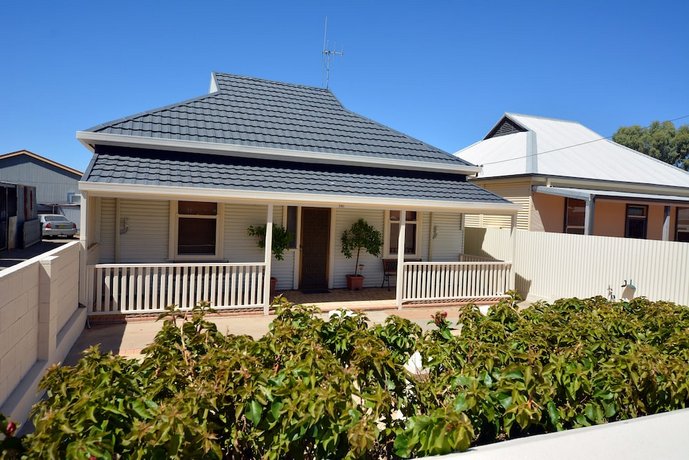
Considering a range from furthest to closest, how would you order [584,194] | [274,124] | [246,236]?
[584,194] < [274,124] < [246,236]

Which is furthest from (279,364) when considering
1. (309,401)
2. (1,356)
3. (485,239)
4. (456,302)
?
(485,239)

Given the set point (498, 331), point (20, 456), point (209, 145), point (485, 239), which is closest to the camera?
point (20, 456)

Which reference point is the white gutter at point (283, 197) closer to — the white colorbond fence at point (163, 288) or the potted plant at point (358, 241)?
the white colorbond fence at point (163, 288)

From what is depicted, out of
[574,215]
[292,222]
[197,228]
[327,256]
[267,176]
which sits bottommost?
[327,256]

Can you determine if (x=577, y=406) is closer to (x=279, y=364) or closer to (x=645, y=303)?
(x=279, y=364)

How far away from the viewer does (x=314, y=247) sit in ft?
41.1

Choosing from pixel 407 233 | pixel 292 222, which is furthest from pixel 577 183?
pixel 292 222

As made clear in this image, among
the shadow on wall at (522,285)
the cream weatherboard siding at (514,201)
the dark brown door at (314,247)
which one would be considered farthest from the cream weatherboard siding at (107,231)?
the cream weatherboard siding at (514,201)

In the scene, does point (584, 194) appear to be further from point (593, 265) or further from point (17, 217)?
point (17, 217)

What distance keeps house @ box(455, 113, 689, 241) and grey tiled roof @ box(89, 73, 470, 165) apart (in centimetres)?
440

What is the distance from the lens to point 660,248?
969cm

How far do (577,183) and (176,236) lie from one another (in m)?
13.5

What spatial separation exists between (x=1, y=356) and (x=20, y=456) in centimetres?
233

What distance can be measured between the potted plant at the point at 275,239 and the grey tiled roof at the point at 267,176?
4.76ft
